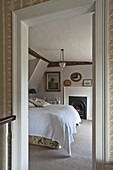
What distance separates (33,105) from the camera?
14.4 ft

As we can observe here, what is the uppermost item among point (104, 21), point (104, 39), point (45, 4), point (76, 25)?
point (76, 25)

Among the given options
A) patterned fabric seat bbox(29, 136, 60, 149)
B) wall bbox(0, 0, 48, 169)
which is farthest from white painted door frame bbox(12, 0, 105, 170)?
patterned fabric seat bbox(29, 136, 60, 149)

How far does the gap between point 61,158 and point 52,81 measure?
4.08m

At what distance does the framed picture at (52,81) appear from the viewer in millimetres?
6336

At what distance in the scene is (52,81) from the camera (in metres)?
6.40

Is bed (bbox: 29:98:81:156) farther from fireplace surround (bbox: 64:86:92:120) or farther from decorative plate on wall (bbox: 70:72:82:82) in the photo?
decorative plate on wall (bbox: 70:72:82:82)

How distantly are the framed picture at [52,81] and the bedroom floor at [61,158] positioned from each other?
129 inches

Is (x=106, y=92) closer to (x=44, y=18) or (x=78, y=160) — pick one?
(x=44, y=18)

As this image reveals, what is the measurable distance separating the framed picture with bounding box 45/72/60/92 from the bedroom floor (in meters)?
3.27

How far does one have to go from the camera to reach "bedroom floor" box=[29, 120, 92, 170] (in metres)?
2.37

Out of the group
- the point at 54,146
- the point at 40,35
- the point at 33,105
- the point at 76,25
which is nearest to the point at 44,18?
the point at 76,25

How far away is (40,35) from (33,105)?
2235mm

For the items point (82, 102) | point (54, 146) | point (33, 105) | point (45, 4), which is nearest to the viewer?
point (45, 4)

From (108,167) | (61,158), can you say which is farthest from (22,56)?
(61,158)
